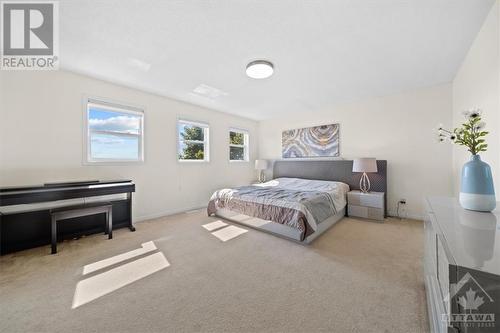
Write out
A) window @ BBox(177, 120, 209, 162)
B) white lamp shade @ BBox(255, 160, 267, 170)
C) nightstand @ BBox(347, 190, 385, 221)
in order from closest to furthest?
nightstand @ BBox(347, 190, 385, 221)
window @ BBox(177, 120, 209, 162)
white lamp shade @ BBox(255, 160, 267, 170)

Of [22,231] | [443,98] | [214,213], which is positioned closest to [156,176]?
[214,213]

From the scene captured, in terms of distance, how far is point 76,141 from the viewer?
2811mm

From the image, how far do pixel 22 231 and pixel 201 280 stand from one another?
2.56 metres

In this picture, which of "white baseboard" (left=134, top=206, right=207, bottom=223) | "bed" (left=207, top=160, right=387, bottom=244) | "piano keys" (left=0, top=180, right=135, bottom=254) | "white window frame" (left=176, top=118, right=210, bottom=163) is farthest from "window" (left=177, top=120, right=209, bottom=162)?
"piano keys" (left=0, top=180, right=135, bottom=254)

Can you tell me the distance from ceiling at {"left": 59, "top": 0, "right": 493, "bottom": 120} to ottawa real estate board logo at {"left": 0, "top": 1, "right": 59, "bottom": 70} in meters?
0.10

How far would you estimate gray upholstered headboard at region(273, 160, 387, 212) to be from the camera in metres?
3.64

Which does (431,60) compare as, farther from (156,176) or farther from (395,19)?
(156,176)

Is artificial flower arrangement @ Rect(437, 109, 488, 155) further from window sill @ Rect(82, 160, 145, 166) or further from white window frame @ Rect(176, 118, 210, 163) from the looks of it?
window sill @ Rect(82, 160, 145, 166)

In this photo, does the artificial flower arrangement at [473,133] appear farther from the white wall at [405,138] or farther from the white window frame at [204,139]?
the white window frame at [204,139]

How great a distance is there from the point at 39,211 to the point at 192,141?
2675mm

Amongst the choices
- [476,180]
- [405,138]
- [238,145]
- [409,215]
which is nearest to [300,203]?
[476,180]

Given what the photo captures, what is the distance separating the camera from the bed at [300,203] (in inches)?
97.2

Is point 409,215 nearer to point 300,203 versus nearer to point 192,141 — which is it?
point 300,203

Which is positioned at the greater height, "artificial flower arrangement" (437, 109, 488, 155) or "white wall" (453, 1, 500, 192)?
"white wall" (453, 1, 500, 192)
